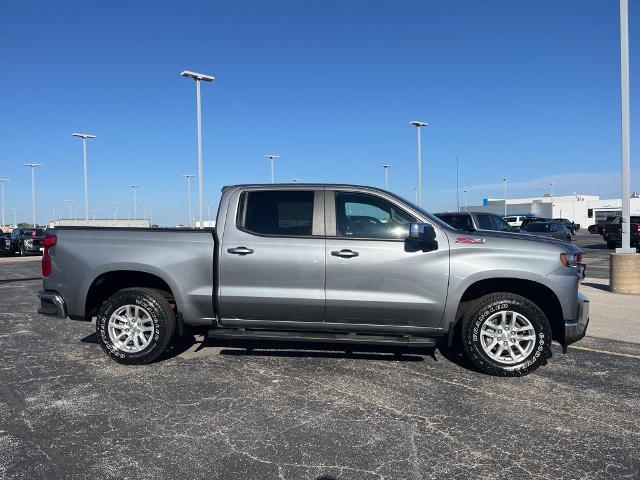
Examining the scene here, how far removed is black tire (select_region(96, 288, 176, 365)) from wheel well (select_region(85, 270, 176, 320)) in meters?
0.14

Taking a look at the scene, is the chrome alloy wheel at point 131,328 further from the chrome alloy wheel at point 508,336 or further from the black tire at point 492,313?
the chrome alloy wheel at point 508,336

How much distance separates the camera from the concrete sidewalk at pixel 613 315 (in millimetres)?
7176

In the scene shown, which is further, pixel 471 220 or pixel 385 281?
pixel 471 220

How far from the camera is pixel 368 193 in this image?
5.41 meters

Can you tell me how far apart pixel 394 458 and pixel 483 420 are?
3.34ft

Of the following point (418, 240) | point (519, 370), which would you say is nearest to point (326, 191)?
point (418, 240)

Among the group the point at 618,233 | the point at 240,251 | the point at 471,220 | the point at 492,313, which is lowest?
the point at 492,313

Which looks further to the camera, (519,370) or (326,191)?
(326,191)

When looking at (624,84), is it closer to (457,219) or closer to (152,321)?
(457,219)

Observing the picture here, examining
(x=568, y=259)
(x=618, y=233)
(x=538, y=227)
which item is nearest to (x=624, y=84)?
(x=568, y=259)

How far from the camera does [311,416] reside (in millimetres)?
4160

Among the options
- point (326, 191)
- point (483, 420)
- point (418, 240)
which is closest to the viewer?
point (483, 420)

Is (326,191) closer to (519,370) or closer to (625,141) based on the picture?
(519,370)

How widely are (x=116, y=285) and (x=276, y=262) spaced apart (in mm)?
1980
